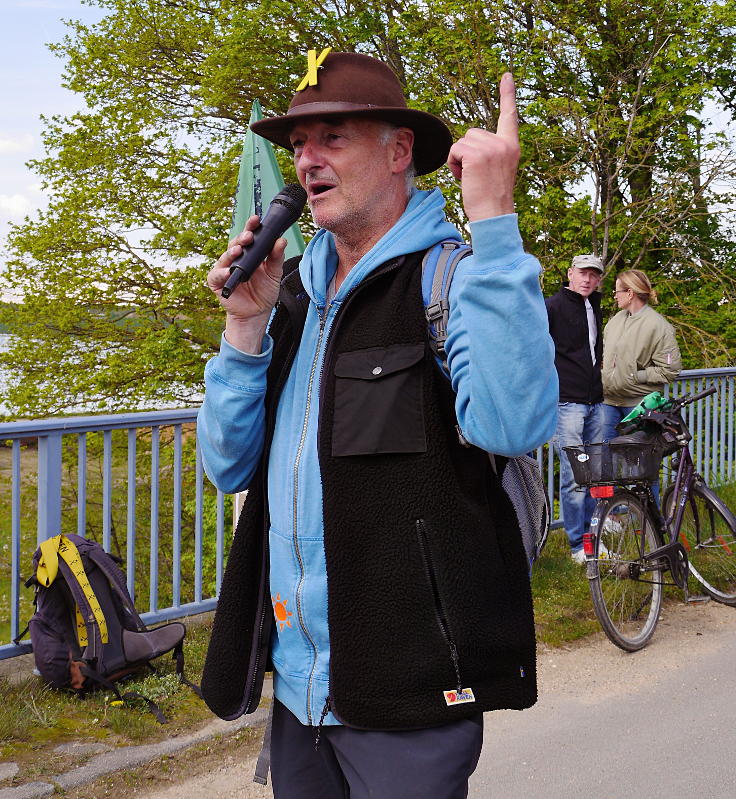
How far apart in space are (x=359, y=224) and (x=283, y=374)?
330 millimetres

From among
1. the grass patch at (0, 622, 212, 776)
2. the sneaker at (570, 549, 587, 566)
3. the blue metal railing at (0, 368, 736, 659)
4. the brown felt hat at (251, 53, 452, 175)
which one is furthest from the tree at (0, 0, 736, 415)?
the brown felt hat at (251, 53, 452, 175)

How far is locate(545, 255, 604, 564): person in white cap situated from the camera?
7008 mm

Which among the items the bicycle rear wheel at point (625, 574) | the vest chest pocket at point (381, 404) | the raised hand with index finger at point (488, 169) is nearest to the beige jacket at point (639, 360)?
the bicycle rear wheel at point (625, 574)

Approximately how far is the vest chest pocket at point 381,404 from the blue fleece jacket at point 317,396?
0.09 metres

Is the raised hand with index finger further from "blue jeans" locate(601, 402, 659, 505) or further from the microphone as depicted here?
"blue jeans" locate(601, 402, 659, 505)

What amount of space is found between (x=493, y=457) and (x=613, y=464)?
145 inches

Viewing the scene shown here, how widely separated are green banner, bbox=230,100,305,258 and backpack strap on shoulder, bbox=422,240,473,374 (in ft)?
9.41

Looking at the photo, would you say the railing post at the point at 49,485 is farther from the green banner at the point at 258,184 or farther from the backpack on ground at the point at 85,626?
the green banner at the point at 258,184

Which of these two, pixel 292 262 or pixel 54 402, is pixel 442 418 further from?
pixel 54 402

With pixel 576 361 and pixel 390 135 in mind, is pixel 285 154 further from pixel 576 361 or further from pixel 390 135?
pixel 390 135

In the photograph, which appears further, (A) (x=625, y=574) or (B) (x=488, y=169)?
(A) (x=625, y=574)

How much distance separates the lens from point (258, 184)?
465cm

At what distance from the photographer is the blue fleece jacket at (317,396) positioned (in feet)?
4.89

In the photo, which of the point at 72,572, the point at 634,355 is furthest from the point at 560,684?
the point at 634,355
